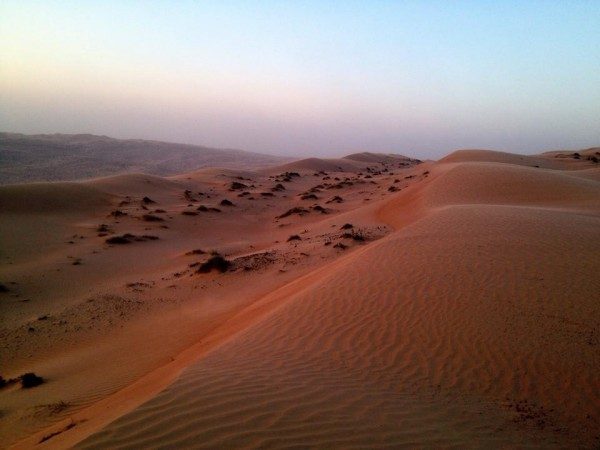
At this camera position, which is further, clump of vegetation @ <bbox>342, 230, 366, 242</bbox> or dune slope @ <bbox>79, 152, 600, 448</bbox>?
clump of vegetation @ <bbox>342, 230, 366, 242</bbox>

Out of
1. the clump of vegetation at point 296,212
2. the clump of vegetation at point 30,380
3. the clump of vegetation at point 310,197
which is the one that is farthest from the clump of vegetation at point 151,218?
the clump of vegetation at point 30,380

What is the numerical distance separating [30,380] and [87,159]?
66513 mm

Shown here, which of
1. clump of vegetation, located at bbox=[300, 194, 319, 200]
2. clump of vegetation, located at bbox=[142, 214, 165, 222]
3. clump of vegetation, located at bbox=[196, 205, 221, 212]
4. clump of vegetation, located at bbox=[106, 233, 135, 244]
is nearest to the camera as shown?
clump of vegetation, located at bbox=[106, 233, 135, 244]

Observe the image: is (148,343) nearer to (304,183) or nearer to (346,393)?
(346,393)

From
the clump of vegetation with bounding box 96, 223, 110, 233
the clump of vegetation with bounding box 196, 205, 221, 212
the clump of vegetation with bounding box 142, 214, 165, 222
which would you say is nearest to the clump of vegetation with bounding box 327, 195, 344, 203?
the clump of vegetation with bounding box 196, 205, 221, 212

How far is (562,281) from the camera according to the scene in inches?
314

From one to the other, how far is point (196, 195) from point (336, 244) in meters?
22.0

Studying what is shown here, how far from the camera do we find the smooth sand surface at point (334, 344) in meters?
4.05

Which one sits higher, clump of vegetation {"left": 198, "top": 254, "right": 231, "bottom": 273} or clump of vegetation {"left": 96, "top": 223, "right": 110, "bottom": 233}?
clump of vegetation {"left": 96, "top": 223, "right": 110, "bottom": 233}

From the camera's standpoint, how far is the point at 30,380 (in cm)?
745

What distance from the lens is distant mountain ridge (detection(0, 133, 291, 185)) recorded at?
53147 millimetres

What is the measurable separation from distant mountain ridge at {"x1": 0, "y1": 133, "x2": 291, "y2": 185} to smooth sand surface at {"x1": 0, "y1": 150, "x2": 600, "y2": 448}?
43809 mm

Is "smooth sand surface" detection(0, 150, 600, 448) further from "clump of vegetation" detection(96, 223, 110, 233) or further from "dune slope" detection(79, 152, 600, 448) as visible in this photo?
"clump of vegetation" detection(96, 223, 110, 233)

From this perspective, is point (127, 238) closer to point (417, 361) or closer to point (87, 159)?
point (417, 361)
